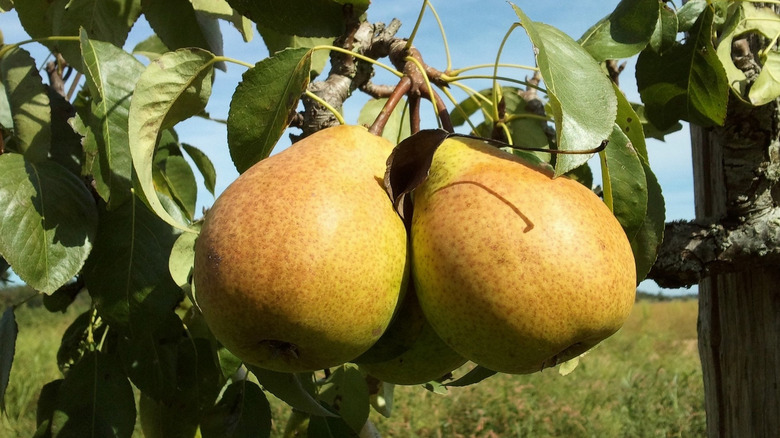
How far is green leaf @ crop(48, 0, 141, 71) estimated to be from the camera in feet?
4.59

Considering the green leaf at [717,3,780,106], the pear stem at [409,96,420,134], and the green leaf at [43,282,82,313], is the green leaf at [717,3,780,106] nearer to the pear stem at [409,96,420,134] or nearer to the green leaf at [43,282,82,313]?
the pear stem at [409,96,420,134]

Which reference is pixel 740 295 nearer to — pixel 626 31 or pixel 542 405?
pixel 626 31

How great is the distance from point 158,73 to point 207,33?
601 mm

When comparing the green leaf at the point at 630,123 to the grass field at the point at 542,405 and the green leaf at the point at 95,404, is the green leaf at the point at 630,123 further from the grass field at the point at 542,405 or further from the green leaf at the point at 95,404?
the grass field at the point at 542,405

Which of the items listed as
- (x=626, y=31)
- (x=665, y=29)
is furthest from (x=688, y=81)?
(x=626, y=31)

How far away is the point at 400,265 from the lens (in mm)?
875

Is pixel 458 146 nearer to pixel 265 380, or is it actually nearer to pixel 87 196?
pixel 265 380

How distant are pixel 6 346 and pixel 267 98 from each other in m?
0.76

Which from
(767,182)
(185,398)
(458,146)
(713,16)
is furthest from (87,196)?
(767,182)

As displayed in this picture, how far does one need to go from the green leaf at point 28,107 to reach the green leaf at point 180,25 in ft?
0.92

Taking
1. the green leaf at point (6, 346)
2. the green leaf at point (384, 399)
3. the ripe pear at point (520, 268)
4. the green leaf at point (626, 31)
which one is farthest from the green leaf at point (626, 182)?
the green leaf at point (6, 346)

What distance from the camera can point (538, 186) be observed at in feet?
A: 2.86

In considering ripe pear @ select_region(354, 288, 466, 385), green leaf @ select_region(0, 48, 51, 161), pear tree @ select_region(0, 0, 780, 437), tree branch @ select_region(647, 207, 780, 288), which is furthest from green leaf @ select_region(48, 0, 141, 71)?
tree branch @ select_region(647, 207, 780, 288)

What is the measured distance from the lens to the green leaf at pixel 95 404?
1.37m
